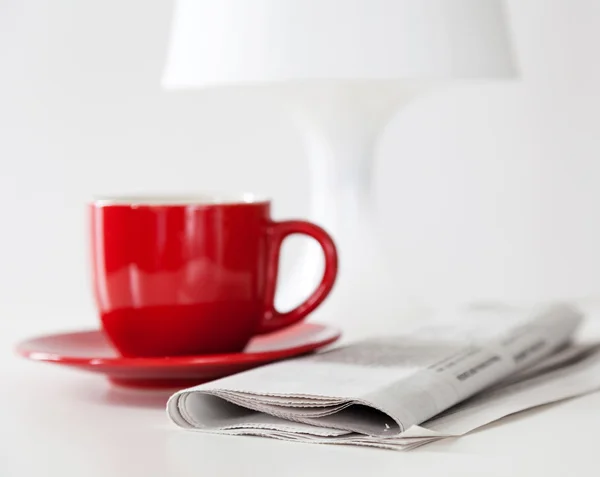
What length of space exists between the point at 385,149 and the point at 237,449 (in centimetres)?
81

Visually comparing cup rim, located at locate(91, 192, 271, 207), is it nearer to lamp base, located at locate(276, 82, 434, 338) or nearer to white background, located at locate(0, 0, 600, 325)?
lamp base, located at locate(276, 82, 434, 338)

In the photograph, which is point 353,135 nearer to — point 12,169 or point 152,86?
point 152,86

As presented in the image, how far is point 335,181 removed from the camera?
0.88 metres

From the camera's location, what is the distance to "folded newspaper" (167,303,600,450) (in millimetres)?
521

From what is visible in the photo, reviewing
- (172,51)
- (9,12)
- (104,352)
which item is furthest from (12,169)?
(104,352)

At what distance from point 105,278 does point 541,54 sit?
727mm

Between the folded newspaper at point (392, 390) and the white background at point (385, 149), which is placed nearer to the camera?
the folded newspaper at point (392, 390)

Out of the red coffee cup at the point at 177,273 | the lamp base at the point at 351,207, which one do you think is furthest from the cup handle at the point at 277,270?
the lamp base at the point at 351,207

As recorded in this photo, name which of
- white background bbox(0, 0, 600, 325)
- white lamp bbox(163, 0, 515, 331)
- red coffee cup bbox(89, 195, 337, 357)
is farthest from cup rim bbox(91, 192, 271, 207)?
white background bbox(0, 0, 600, 325)

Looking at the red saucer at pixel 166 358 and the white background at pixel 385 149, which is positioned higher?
the white background at pixel 385 149

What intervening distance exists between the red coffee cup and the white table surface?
52mm

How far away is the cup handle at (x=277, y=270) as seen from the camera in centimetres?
70

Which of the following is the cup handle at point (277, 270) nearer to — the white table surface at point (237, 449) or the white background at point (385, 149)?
the white table surface at point (237, 449)

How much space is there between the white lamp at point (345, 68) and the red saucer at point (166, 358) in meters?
0.10
